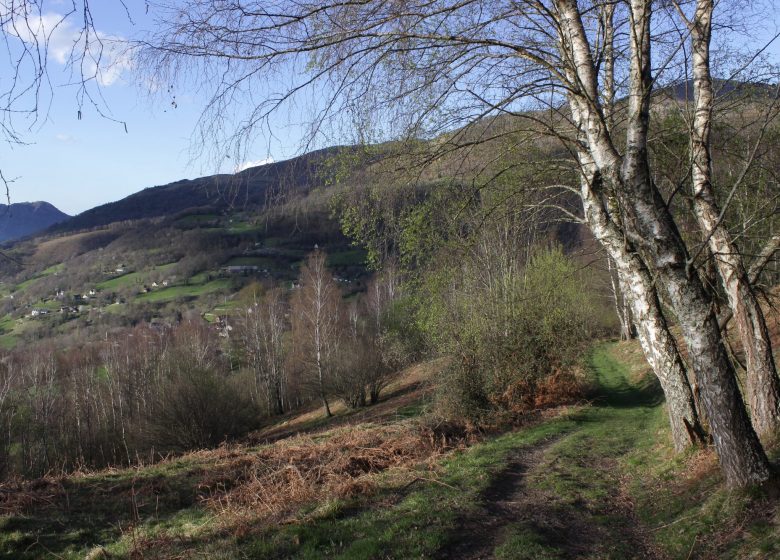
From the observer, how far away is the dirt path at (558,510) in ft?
15.4

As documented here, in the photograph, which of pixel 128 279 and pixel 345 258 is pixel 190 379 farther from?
pixel 128 279

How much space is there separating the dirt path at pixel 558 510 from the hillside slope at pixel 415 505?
2 centimetres

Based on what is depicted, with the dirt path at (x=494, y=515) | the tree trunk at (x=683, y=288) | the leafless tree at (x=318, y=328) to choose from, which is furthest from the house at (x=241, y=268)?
the tree trunk at (x=683, y=288)

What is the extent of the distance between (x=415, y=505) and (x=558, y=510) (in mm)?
1558

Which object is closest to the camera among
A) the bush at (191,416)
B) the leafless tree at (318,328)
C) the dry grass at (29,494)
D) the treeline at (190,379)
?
the dry grass at (29,494)

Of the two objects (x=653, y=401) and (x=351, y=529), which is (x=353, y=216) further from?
(x=653, y=401)

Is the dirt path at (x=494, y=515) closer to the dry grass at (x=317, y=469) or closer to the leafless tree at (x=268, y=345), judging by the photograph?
the dry grass at (x=317, y=469)

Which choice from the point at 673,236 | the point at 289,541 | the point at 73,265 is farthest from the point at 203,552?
the point at 73,265

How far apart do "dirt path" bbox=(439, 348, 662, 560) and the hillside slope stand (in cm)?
2

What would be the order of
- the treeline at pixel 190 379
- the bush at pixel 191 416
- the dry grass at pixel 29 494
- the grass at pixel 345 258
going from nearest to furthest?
the dry grass at pixel 29 494, the bush at pixel 191 416, the treeline at pixel 190 379, the grass at pixel 345 258


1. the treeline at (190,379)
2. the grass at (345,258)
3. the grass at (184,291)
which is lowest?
the treeline at (190,379)

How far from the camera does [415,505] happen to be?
610cm

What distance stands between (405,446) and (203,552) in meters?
5.41

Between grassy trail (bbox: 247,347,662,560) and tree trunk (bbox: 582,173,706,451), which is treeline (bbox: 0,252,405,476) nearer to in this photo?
grassy trail (bbox: 247,347,662,560)
